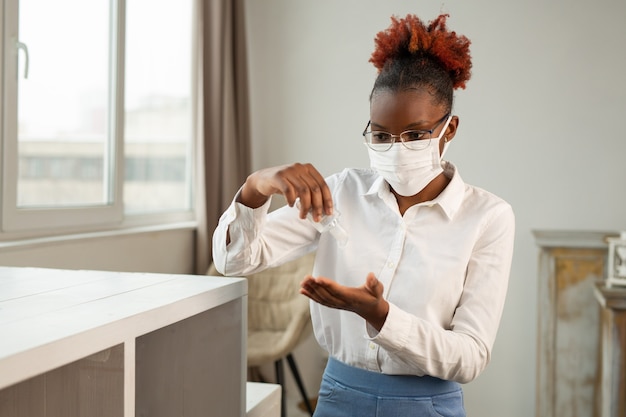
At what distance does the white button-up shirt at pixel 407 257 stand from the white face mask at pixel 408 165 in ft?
0.11

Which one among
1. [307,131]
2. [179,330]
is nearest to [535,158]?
[307,131]

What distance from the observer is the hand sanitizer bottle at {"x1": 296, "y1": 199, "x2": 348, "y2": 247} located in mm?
1188

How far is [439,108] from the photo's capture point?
1.36 metres

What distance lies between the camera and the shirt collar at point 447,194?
1.33 m

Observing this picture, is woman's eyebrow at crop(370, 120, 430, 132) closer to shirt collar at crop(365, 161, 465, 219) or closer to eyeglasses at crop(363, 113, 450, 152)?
eyeglasses at crop(363, 113, 450, 152)

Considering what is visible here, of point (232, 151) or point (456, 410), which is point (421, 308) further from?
point (232, 151)

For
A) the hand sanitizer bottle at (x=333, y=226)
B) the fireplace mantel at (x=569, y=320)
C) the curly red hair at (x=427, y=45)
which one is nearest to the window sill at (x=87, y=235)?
the hand sanitizer bottle at (x=333, y=226)

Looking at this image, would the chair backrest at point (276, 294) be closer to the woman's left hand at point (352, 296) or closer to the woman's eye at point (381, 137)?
the woman's eye at point (381, 137)

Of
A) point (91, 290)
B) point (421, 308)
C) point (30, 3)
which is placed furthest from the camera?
point (30, 3)

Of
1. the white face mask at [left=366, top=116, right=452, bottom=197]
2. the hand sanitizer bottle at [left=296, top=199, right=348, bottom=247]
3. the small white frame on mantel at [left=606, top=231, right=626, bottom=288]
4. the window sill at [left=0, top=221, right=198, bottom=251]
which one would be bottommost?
the small white frame on mantel at [left=606, top=231, right=626, bottom=288]

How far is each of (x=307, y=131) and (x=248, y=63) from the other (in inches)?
18.3

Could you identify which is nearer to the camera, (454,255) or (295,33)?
(454,255)

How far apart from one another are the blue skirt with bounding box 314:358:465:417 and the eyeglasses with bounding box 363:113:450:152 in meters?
0.42

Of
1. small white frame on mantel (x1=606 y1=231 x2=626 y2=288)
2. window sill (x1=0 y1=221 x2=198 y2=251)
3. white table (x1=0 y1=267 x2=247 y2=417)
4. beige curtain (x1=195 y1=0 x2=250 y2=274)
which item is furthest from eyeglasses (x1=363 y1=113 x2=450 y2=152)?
beige curtain (x1=195 y1=0 x2=250 y2=274)
